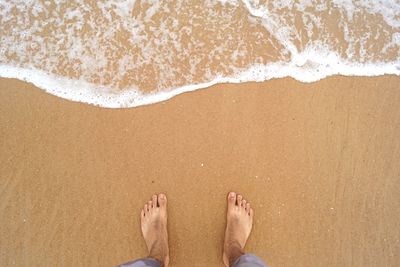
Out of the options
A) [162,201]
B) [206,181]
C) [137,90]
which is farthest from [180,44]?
[162,201]

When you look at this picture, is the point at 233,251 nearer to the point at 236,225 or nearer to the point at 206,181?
the point at 236,225

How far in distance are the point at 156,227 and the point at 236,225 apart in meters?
0.53

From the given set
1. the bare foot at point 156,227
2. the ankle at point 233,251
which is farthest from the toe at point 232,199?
the bare foot at point 156,227

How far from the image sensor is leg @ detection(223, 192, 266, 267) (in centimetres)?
227

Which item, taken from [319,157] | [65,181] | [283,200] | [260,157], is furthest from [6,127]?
[319,157]

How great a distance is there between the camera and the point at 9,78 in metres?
2.46

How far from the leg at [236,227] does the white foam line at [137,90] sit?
0.81 m

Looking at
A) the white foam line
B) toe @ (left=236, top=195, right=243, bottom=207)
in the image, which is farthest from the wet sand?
the white foam line

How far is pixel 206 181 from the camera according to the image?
2.39 meters

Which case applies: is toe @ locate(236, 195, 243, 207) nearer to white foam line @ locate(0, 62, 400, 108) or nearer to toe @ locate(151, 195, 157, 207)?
toe @ locate(151, 195, 157, 207)

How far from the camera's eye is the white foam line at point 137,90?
2.45 metres

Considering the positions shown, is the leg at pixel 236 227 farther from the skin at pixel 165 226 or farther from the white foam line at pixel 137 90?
the white foam line at pixel 137 90

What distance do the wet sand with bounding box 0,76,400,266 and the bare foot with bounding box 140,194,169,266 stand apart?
6 cm

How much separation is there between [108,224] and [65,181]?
0.41 m
